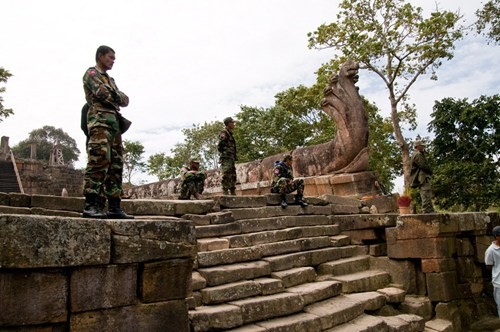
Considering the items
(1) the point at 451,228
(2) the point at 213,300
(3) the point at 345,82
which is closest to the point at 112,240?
(2) the point at 213,300

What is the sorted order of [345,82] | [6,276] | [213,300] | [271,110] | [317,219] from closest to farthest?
[6,276] → [213,300] → [317,219] → [345,82] → [271,110]

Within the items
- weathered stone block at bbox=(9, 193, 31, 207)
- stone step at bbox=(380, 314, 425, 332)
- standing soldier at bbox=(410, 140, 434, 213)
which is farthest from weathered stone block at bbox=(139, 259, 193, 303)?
standing soldier at bbox=(410, 140, 434, 213)

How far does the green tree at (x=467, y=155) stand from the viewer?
13094 mm

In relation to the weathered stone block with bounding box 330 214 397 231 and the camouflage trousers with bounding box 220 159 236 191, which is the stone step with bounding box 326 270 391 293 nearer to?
the weathered stone block with bounding box 330 214 397 231

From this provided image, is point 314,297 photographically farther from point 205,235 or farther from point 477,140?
point 477,140

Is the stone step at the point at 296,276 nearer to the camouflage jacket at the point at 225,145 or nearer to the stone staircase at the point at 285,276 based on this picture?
the stone staircase at the point at 285,276

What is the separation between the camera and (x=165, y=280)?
3008 millimetres

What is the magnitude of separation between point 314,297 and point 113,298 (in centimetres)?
304

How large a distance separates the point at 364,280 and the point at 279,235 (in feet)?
4.80

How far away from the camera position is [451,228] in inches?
271

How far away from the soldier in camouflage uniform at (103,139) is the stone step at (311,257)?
277 centimetres

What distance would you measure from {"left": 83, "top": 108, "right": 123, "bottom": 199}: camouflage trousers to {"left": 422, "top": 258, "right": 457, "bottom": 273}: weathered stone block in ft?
17.6

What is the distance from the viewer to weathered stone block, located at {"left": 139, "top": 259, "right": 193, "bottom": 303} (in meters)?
2.91

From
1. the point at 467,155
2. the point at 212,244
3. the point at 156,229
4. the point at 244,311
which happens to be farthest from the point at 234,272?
the point at 467,155
